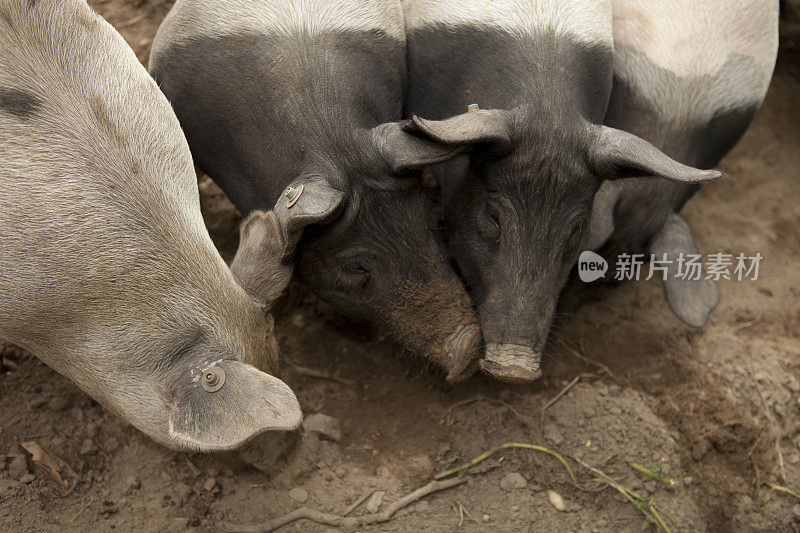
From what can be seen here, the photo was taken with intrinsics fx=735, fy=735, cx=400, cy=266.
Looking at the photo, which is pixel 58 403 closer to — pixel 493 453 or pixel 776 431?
pixel 493 453

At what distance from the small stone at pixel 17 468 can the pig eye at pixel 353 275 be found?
136cm

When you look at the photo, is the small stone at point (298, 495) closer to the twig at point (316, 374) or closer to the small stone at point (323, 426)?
the small stone at point (323, 426)

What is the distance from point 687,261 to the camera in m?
3.32

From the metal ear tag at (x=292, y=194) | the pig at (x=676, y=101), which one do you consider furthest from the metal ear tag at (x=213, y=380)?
the pig at (x=676, y=101)

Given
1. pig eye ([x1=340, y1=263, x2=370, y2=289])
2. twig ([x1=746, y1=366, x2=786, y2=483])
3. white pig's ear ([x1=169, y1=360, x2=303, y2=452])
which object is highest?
white pig's ear ([x1=169, y1=360, x2=303, y2=452])

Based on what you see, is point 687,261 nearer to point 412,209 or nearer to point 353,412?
point 412,209

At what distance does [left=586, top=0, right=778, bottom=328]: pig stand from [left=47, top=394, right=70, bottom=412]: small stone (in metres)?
2.21

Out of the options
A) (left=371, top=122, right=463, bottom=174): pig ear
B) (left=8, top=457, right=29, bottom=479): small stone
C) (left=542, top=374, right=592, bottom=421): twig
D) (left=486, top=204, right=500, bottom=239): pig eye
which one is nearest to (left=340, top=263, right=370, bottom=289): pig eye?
(left=371, top=122, right=463, bottom=174): pig ear

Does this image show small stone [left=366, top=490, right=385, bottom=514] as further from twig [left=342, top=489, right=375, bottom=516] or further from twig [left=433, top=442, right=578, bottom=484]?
twig [left=433, top=442, right=578, bottom=484]

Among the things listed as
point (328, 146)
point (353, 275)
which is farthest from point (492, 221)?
point (328, 146)

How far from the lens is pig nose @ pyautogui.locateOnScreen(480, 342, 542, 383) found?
2717 mm

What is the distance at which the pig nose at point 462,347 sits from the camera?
9.17ft

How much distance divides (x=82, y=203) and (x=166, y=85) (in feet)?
3.11

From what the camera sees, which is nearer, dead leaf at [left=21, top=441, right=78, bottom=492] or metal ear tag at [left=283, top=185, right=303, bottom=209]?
metal ear tag at [left=283, top=185, right=303, bottom=209]
